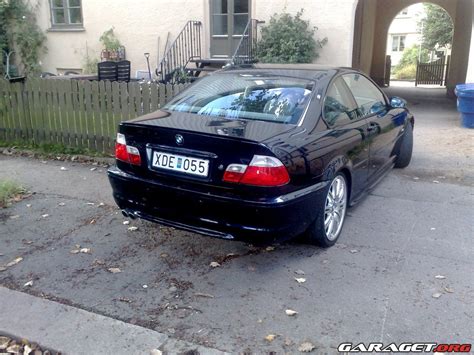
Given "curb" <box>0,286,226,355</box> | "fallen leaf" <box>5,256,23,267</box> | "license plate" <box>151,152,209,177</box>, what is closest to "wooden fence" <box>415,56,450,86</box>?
"license plate" <box>151,152,209,177</box>

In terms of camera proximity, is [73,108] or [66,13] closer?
[73,108]

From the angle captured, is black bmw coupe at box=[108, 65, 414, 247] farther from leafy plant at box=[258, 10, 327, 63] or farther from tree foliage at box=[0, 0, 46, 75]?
tree foliage at box=[0, 0, 46, 75]

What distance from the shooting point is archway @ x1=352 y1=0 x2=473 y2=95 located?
14742 millimetres

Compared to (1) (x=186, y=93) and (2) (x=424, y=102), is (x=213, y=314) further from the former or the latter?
(2) (x=424, y=102)

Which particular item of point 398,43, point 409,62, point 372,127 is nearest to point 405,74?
point 409,62

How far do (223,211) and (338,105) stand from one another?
1582 mm

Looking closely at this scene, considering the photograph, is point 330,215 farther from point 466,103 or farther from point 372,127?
point 466,103

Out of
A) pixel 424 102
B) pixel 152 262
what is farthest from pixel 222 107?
pixel 424 102

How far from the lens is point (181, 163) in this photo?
3459 millimetres

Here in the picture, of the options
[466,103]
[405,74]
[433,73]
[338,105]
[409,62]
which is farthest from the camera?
[409,62]

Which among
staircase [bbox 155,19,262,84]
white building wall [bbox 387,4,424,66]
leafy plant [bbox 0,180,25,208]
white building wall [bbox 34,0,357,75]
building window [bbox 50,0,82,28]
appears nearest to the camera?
leafy plant [bbox 0,180,25,208]

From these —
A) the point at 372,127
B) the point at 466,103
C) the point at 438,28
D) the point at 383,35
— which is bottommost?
the point at 466,103

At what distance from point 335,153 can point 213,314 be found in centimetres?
163

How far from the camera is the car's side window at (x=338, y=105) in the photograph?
3961mm
